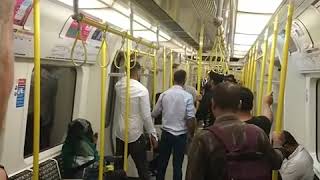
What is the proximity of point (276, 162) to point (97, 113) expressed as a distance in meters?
3.65

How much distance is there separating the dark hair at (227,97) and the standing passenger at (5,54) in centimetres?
173

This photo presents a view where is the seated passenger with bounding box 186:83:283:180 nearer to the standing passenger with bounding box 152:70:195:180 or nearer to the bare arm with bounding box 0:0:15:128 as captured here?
the bare arm with bounding box 0:0:15:128

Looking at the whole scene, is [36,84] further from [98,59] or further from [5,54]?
[98,59]

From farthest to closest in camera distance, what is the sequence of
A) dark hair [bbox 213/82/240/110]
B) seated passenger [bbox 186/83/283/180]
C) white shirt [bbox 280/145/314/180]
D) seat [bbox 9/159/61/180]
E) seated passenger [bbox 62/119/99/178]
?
seated passenger [bbox 62/119/99/178]
seat [bbox 9/159/61/180]
white shirt [bbox 280/145/314/180]
dark hair [bbox 213/82/240/110]
seated passenger [bbox 186/83/283/180]

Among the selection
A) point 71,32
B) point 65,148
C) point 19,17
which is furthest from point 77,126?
point 19,17

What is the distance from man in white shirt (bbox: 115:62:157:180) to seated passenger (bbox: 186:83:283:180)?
255 cm

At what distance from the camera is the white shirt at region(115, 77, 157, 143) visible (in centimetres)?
494

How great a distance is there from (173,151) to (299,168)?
7.07 ft

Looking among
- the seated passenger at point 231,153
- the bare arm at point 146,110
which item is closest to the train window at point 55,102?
the bare arm at point 146,110

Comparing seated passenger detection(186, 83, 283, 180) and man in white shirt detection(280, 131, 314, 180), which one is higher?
seated passenger detection(186, 83, 283, 180)

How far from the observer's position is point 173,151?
5809 mm

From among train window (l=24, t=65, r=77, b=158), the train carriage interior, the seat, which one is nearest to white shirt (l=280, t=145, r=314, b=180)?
the train carriage interior

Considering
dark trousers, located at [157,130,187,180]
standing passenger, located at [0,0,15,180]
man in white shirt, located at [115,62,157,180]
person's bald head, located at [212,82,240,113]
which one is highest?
standing passenger, located at [0,0,15,180]

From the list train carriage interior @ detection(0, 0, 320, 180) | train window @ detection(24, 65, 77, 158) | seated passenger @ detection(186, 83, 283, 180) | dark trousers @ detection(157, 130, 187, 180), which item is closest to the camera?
seated passenger @ detection(186, 83, 283, 180)
